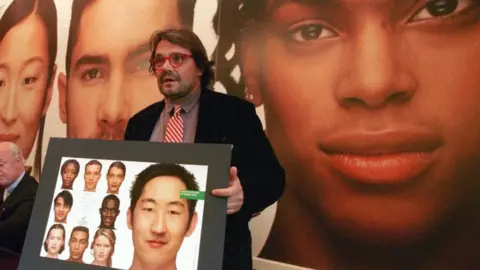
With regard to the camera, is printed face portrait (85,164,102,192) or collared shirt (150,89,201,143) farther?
collared shirt (150,89,201,143)

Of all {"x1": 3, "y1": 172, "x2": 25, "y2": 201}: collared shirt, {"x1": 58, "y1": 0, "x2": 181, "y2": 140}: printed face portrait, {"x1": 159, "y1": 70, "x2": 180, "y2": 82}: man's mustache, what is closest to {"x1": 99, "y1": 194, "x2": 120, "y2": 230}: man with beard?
{"x1": 159, "y1": 70, "x2": 180, "y2": 82}: man's mustache

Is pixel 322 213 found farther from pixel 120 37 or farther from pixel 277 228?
pixel 120 37

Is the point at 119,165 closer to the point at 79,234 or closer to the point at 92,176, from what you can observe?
the point at 92,176

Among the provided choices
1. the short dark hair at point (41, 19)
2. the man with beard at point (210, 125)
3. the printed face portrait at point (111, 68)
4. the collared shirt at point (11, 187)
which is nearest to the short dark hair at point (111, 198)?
the man with beard at point (210, 125)

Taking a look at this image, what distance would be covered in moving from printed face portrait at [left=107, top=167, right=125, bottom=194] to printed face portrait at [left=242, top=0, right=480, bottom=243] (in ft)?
2.25

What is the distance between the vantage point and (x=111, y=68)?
2131 millimetres

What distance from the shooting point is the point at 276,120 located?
1.69 m

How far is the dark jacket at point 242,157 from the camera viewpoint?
3.84ft

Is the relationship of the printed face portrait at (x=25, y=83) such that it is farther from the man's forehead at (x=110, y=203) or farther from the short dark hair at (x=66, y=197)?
the man's forehead at (x=110, y=203)

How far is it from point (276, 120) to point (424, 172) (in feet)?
1.89

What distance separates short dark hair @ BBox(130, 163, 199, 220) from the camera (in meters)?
1.10

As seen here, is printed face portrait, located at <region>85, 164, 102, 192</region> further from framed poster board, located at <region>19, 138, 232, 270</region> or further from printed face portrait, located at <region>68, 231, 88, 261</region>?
printed face portrait, located at <region>68, 231, 88, 261</region>

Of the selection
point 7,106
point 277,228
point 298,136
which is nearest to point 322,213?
point 277,228

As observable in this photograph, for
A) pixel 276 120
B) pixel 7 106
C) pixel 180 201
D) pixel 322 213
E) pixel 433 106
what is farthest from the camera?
pixel 7 106
